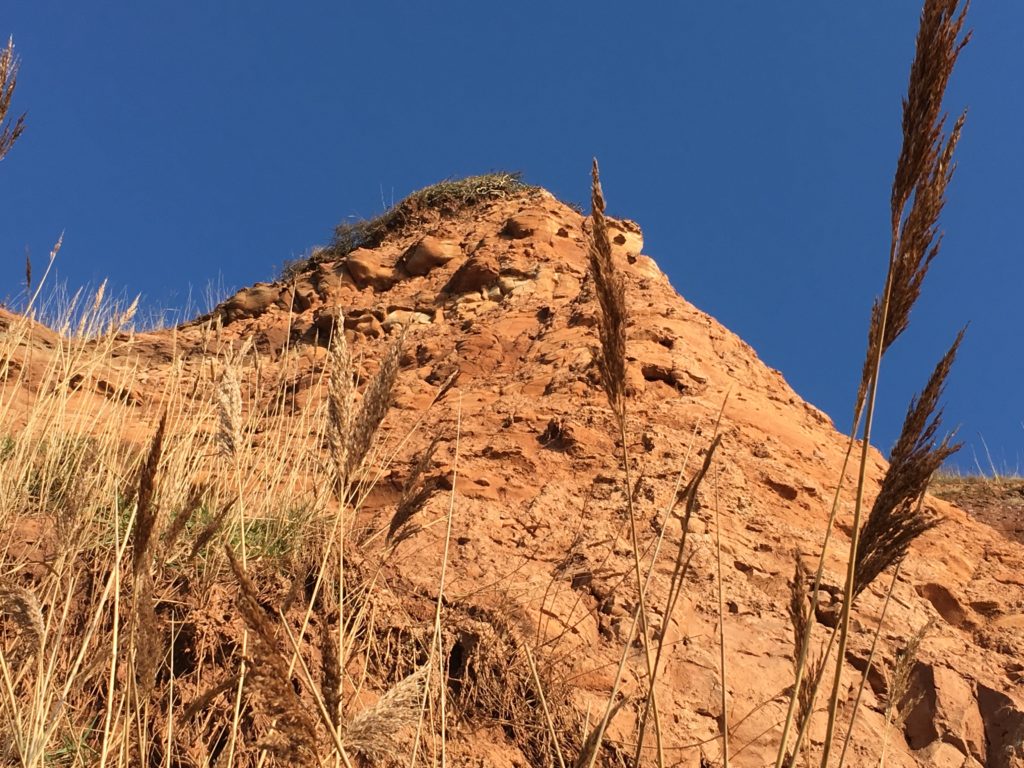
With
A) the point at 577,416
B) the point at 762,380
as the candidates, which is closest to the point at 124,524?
the point at 577,416

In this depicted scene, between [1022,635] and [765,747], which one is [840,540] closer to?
[1022,635]

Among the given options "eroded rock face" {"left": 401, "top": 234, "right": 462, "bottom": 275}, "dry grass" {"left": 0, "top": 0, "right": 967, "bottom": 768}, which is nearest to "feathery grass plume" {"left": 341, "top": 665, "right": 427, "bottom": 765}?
"dry grass" {"left": 0, "top": 0, "right": 967, "bottom": 768}

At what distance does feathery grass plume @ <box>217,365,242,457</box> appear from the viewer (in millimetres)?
2139

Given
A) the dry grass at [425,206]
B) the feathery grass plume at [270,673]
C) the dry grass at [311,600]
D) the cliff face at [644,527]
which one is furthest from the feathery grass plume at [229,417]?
the dry grass at [425,206]

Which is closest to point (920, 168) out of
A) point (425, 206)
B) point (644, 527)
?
point (644, 527)

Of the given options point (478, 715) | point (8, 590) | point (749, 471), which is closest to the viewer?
point (8, 590)

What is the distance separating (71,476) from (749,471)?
375cm

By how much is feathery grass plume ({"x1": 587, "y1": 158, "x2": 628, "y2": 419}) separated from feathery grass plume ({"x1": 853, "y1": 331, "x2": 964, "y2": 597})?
1.83 feet

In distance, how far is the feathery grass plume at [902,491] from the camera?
1.67 metres

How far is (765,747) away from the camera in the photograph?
353 centimetres

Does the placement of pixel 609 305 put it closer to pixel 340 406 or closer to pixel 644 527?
pixel 340 406

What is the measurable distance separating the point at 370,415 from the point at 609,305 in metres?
0.54

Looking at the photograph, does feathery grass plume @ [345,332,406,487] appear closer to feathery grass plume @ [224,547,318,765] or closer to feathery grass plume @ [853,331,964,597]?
feathery grass plume @ [224,547,318,765]

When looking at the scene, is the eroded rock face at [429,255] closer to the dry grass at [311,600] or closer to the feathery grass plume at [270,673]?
the dry grass at [311,600]
